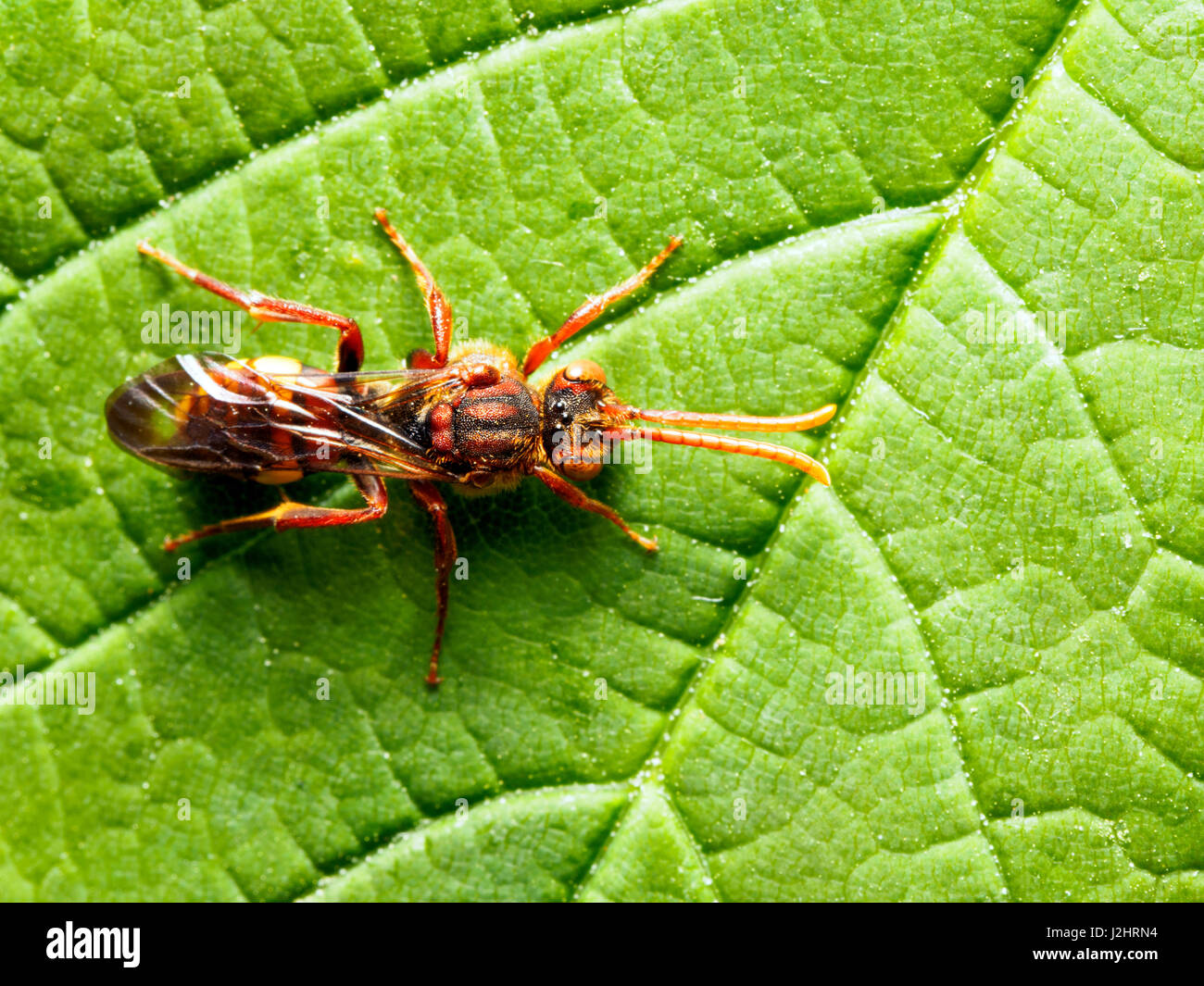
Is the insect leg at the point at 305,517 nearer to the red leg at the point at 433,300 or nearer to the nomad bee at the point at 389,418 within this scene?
the nomad bee at the point at 389,418

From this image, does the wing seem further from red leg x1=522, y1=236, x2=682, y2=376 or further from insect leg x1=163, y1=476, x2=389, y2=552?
red leg x1=522, y1=236, x2=682, y2=376

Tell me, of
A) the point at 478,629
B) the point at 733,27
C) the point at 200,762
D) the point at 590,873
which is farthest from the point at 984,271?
the point at 200,762

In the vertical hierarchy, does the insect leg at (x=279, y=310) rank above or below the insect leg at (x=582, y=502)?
above

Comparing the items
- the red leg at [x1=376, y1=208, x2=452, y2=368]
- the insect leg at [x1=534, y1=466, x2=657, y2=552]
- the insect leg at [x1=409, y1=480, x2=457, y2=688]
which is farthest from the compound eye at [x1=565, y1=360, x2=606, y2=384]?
the insect leg at [x1=409, y1=480, x2=457, y2=688]

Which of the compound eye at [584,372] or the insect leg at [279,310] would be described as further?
the insect leg at [279,310]

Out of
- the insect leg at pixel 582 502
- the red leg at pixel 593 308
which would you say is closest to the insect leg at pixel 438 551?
the insect leg at pixel 582 502

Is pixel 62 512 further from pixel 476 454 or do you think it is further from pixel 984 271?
pixel 984 271
